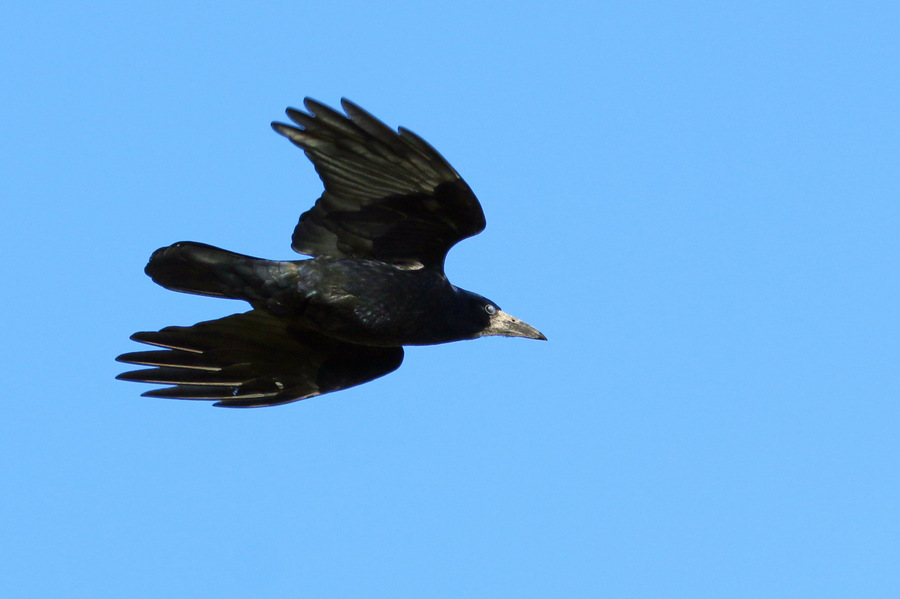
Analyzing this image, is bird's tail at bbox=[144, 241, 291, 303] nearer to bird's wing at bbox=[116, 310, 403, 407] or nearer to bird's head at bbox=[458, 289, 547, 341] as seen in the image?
bird's wing at bbox=[116, 310, 403, 407]

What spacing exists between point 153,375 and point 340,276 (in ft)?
6.54

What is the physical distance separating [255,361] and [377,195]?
2.07 meters

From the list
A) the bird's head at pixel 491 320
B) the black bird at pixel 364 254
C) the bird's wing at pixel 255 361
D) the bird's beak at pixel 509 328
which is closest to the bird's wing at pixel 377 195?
the black bird at pixel 364 254

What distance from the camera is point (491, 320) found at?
11.1 meters

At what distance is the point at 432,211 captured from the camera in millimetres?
10531

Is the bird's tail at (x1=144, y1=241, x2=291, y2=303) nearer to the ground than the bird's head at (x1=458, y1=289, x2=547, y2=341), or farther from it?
nearer to the ground

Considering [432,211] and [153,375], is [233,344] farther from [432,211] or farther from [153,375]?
[432,211]

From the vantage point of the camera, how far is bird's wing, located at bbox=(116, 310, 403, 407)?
11.4 m

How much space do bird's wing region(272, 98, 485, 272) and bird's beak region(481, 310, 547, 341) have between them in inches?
28.0

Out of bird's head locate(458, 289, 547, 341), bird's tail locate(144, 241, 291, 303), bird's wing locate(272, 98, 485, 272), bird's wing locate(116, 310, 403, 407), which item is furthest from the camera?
bird's wing locate(116, 310, 403, 407)

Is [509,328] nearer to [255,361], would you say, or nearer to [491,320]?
[491,320]

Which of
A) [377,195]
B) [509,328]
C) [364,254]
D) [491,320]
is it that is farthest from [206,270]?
[509,328]

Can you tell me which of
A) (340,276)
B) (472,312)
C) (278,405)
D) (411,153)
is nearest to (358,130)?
(411,153)

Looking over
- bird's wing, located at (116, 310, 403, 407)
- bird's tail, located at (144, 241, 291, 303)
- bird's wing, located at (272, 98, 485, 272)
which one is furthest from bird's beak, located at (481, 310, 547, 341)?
bird's tail, located at (144, 241, 291, 303)
